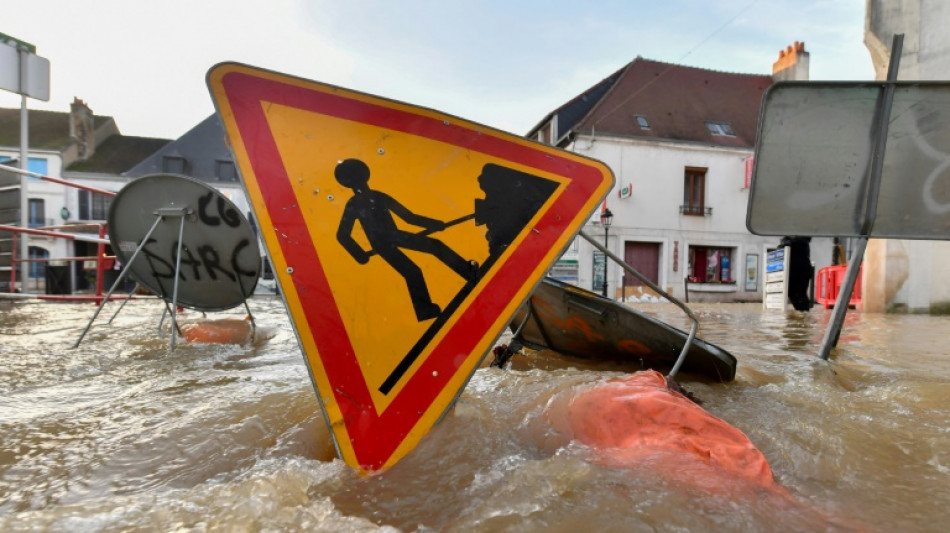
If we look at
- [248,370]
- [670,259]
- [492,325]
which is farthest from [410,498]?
[670,259]

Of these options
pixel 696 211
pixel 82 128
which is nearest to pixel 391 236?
pixel 696 211

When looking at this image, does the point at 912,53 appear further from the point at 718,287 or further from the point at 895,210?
the point at 718,287

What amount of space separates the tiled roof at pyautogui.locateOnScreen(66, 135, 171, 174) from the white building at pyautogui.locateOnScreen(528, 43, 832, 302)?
24.3 meters

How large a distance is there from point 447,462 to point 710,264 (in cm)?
2140

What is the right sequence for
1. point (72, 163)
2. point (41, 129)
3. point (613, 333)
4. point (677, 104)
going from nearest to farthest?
point (613, 333) < point (677, 104) < point (72, 163) < point (41, 129)

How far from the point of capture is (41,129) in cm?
2788

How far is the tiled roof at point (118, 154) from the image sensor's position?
89.2 ft

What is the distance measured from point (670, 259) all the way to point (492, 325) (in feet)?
66.5

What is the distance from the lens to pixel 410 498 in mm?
1124

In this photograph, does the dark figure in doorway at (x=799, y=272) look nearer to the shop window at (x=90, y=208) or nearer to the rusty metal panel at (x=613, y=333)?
the rusty metal panel at (x=613, y=333)

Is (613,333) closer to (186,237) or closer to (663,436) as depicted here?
(663,436)

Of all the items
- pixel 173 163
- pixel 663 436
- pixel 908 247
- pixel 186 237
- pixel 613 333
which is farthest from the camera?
pixel 173 163

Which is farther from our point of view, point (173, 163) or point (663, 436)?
point (173, 163)

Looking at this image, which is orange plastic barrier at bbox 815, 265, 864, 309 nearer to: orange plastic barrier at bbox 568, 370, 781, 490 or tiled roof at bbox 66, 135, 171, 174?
orange plastic barrier at bbox 568, 370, 781, 490
